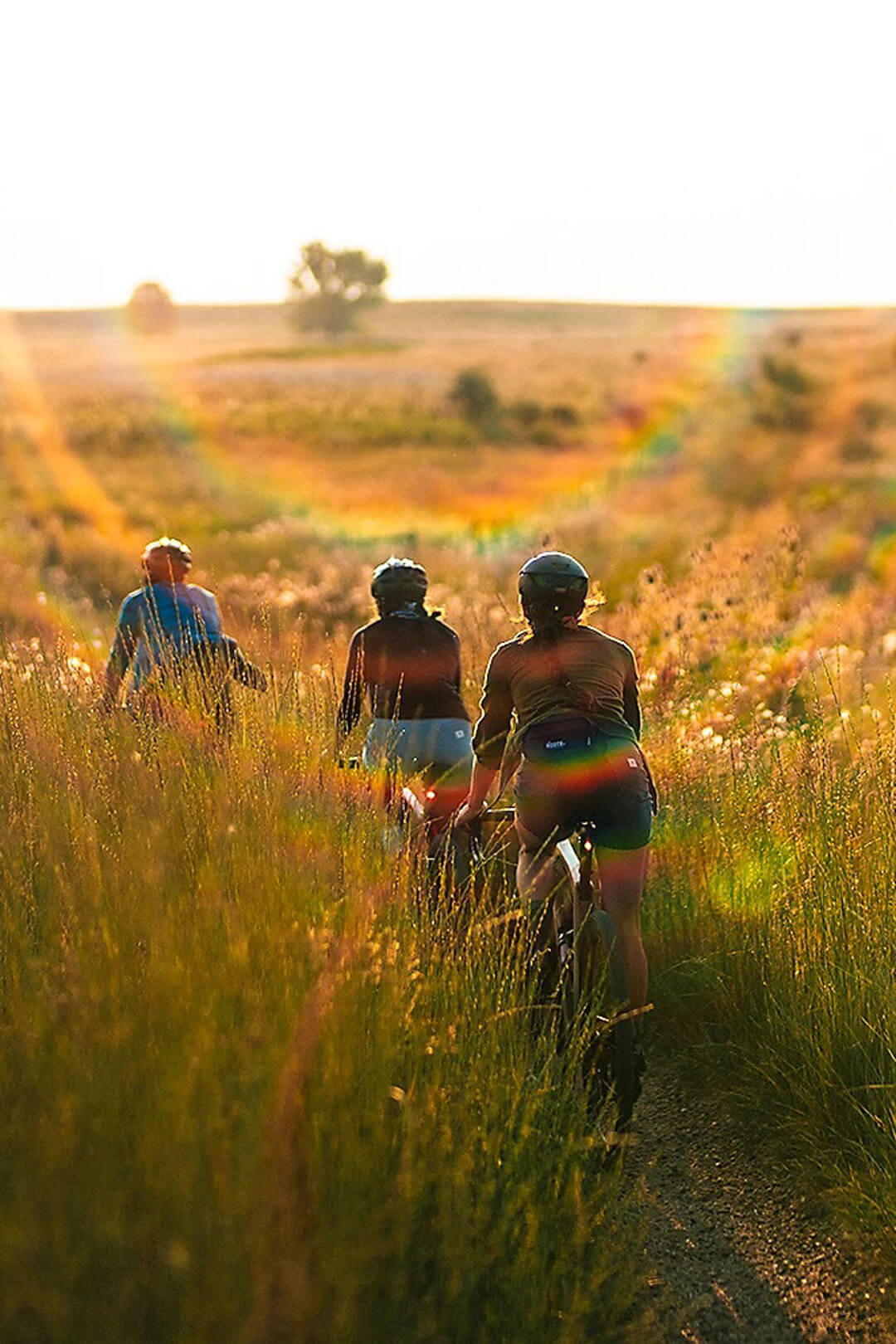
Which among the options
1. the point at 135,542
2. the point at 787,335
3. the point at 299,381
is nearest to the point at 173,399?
the point at 299,381

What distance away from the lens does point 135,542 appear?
1078 inches

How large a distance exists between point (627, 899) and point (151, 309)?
477 ft

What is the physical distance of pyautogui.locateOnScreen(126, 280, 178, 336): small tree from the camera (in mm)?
141875

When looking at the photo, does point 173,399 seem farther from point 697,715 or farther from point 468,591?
point 697,715

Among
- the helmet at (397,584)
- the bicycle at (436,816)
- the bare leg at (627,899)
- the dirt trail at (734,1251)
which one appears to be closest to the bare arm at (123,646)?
the helmet at (397,584)

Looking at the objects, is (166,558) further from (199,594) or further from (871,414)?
(871,414)

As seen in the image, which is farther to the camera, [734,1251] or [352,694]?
[352,694]

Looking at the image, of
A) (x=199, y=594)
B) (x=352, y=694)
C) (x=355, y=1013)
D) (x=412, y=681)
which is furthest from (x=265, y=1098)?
(x=199, y=594)

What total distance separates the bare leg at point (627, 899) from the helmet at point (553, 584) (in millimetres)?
815

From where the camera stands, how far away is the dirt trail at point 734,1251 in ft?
13.3

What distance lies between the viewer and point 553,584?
4906mm

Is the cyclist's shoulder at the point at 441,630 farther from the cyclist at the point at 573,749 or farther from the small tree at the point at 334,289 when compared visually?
the small tree at the point at 334,289

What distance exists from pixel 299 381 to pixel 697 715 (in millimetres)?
81588

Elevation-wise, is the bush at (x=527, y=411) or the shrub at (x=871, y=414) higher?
the shrub at (x=871, y=414)
